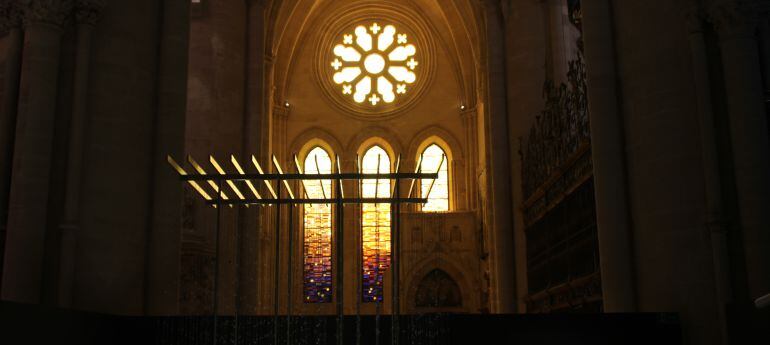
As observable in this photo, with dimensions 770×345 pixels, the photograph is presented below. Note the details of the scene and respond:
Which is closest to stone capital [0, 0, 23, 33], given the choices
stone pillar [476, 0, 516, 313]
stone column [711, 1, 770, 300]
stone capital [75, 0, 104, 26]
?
stone capital [75, 0, 104, 26]

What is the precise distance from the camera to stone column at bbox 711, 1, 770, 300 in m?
9.27

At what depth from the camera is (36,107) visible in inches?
432

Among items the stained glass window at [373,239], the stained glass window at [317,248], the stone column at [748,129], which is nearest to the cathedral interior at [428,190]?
the stone column at [748,129]

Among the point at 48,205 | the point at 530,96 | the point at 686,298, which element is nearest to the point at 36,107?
the point at 48,205

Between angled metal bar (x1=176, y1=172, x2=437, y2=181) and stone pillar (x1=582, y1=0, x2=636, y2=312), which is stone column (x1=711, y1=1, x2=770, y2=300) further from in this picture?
angled metal bar (x1=176, y1=172, x2=437, y2=181)

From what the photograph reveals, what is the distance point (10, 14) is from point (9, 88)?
988mm

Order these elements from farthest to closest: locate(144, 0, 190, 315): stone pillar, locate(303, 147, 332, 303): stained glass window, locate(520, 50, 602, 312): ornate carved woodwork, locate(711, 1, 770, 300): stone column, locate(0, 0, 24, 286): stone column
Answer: locate(303, 147, 332, 303): stained glass window → locate(520, 50, 602, 312): ornate carved woodwork → locate(144, 0, 190, 315): stone pillar → locate(0, 0, 24, 286): stone column → locate(711, 1, 770, 300): stone column

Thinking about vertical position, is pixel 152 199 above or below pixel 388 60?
below

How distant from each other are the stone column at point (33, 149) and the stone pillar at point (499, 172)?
471 inches

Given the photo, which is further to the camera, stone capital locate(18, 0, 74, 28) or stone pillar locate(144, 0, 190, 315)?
stone pillar locate(144, 0, 190, 315)

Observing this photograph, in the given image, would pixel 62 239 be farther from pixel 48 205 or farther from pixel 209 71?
pixel 209 71

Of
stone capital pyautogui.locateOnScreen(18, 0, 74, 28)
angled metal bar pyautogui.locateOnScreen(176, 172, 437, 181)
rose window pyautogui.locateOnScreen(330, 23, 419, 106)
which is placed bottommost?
angled metal bar pyautogui.locateOnScreen(176, 172, 437, 181)

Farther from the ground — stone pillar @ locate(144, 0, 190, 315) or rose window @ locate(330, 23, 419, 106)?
rose window @ locate(330, 23, 419, 106)

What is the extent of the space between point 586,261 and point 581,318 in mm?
4362
